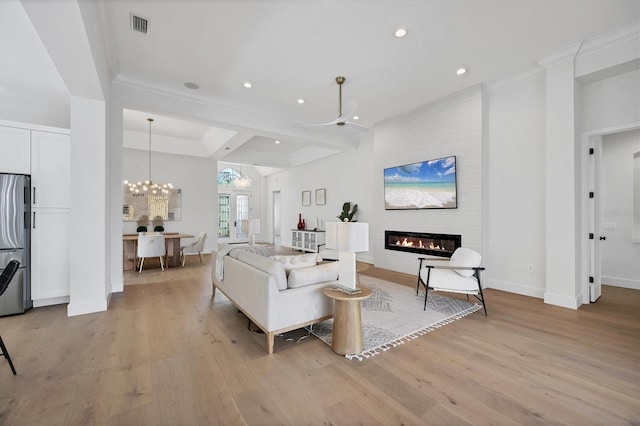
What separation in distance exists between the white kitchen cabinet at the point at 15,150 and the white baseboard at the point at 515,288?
6.63m

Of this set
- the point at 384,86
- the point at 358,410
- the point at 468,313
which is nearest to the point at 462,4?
the point at 384,86

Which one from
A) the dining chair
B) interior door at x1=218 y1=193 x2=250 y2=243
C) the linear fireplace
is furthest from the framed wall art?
the dining chair

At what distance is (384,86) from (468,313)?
3539mm

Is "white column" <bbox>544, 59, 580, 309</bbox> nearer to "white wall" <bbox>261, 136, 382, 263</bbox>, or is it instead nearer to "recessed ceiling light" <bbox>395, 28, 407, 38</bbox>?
"recessed ceiling light" <bbox>395, 28, 407, 38</bbox>

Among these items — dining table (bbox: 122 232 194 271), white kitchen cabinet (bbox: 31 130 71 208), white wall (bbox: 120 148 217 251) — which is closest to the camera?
white kitchen cabinet (bbox: 31 130 71 208)

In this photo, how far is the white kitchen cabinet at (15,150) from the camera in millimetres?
3266

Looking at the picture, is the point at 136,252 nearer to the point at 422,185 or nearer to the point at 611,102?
the point at 422,185

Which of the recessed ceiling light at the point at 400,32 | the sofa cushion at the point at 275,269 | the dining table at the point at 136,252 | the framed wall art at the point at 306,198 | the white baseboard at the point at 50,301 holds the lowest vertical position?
the white baseboard at the point at 50,301

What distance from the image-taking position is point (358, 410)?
1.70 metres

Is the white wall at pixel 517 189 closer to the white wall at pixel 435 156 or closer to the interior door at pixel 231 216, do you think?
the white wall at pixel 435 156

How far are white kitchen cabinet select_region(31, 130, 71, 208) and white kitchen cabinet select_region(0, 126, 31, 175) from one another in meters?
0.05

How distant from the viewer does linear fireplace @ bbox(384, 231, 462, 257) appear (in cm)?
479

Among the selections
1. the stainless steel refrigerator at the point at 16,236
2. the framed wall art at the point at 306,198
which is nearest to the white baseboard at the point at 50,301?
the stainless steel refrigerator at the point at 16,236

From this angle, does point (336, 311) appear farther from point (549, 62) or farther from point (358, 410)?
point (549, 62)
